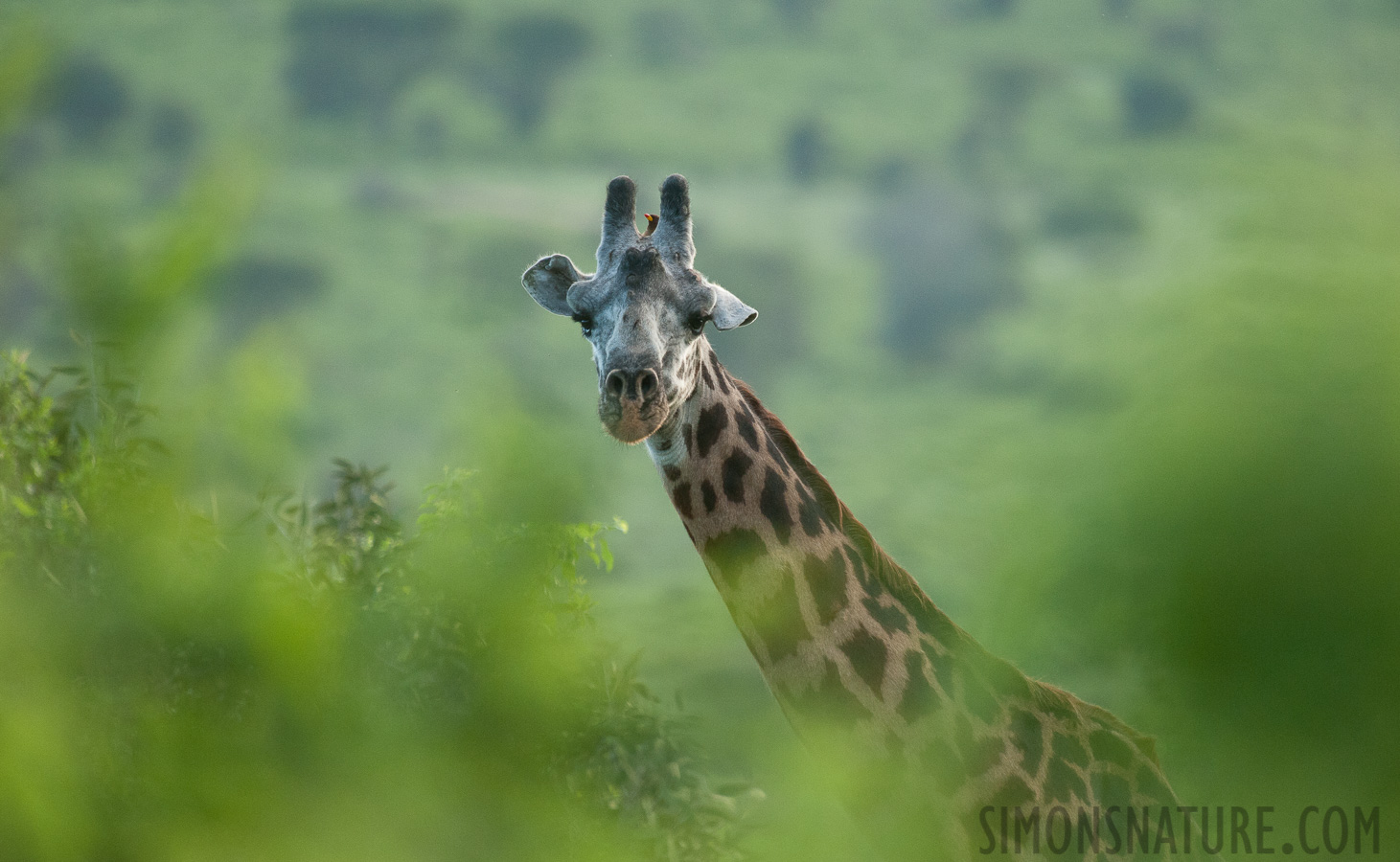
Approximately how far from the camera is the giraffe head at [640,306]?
2570 mm

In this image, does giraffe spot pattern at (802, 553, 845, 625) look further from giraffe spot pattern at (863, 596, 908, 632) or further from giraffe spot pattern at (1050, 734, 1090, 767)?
giraffe spot pattern at (1050, 734, 1090, 767)

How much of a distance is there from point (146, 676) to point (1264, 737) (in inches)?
139

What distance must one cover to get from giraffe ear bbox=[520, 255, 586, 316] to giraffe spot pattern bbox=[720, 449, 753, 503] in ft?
1.93

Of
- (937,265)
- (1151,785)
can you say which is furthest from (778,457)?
(937,265)

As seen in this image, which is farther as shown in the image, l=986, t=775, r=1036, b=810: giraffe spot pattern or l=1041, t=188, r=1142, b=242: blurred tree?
l=1041, t=188, r=1142, b=242: blurred tree

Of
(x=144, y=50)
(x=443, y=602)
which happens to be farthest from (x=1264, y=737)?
(x=144, y=50)

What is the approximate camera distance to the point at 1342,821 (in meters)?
3.21

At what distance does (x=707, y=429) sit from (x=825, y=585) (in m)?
0.47

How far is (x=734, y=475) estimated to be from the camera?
2.87 metres

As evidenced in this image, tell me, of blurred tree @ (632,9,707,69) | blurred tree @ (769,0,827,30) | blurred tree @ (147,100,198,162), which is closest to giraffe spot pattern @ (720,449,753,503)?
blurred tree @ (147,100,198,162)

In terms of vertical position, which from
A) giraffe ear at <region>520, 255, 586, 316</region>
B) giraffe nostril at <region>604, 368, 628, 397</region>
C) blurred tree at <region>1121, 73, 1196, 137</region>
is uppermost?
blurred tree at <region>1121, 73, 1196, 137</region>

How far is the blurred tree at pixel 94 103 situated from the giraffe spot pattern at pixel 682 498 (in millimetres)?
29890

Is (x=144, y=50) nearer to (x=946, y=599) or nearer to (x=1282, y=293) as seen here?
(x=946, y=599)

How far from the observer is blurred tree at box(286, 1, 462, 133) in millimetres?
30078
